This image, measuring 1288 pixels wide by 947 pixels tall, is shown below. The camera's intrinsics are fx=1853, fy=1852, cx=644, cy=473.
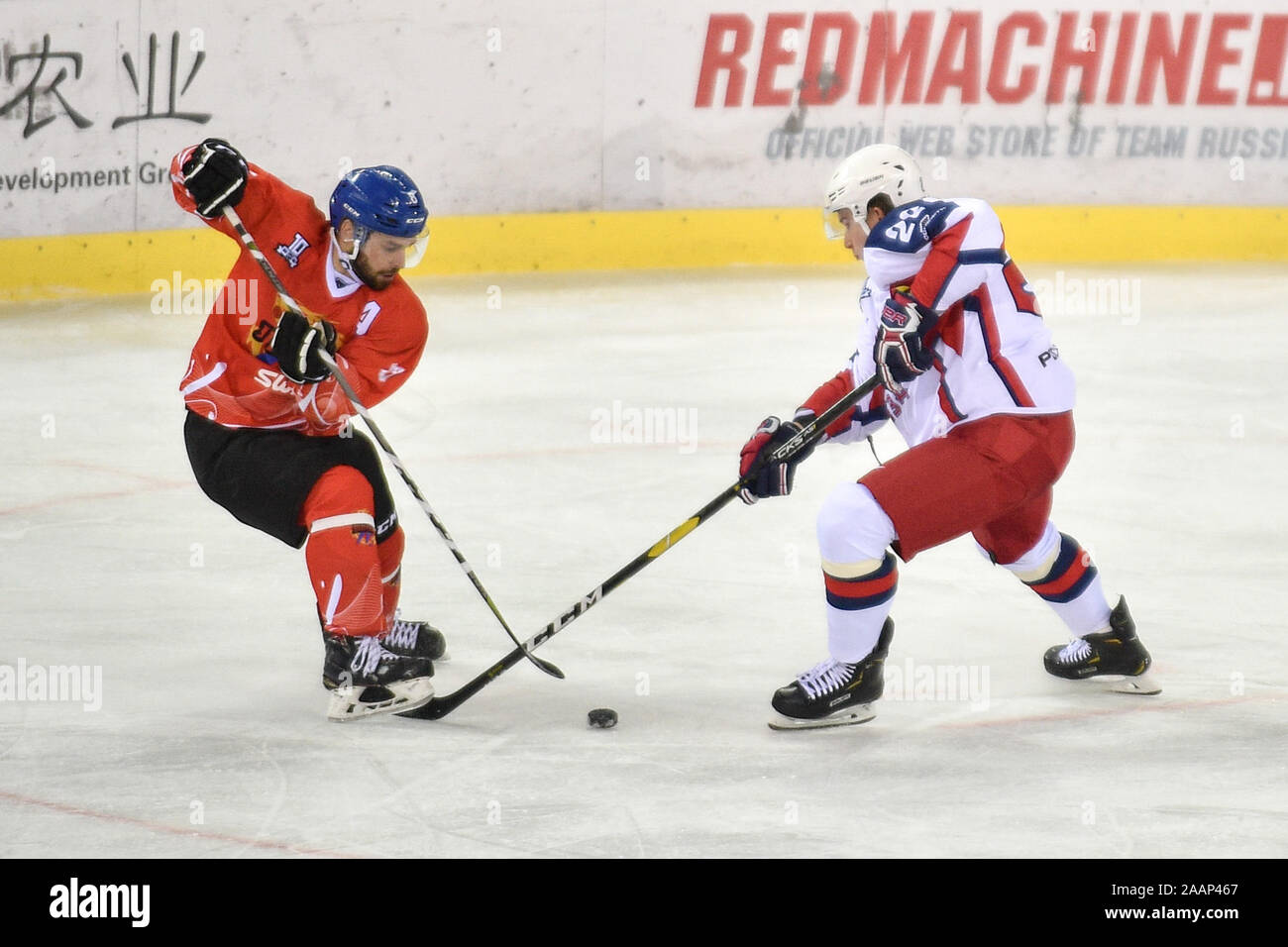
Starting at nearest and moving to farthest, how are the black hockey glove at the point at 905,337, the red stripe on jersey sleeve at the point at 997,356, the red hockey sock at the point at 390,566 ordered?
1. the black hockey glove at the point at 905,337
2. the red stripe on jersey sleeve at the point at 997,356
3. the red hockey sock at the point at 390,566

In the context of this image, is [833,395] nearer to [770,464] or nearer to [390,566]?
[770,464]

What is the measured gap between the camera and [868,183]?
379 cm

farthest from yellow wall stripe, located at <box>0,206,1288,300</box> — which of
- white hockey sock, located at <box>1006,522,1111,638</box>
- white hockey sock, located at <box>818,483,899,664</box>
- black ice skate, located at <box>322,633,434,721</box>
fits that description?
white hockey sock, located at <box>818,483,899,664</box>

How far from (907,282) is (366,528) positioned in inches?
47.6

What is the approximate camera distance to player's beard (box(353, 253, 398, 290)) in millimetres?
3873

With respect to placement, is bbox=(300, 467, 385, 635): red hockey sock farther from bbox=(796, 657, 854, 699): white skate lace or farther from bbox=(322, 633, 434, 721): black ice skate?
bbox=(796, 657, 854, 699): white skate lace

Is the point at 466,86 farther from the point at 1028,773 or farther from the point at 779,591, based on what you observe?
the point at 1028,773

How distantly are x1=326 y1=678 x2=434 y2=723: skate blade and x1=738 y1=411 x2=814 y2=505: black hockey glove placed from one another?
0.80 meters

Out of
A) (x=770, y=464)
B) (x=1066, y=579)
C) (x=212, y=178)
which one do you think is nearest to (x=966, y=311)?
(x=770, y=464)

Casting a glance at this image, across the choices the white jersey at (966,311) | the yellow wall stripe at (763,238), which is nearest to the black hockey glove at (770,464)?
the white jersey at (966,311)

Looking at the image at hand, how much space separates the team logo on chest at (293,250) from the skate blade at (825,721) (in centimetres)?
141

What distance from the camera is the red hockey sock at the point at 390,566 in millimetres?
4047

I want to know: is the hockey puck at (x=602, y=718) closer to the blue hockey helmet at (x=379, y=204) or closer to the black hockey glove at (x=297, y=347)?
the black hockey glove at (x=297, y=347)
